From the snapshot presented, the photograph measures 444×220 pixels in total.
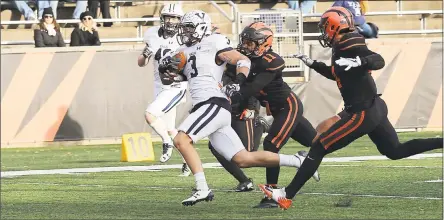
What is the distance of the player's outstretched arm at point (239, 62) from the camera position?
9898 mm

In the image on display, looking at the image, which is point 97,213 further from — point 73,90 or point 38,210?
point 73,90

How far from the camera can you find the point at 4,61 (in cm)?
1955

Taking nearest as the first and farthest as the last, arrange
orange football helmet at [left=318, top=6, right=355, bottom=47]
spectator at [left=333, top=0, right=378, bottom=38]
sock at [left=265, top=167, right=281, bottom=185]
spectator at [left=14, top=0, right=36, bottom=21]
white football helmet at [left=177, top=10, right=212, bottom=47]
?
orange football helmet at [left=318, top=6, right=355, bottom=47] → white football helmet at [left=177, top=10, right=212, bottom=47] → sock at [left=265, top=167, right=281, bottom=185] → spectator at [left=333, top=0, right=378, bottom=38] → spectator at [left=14, top=0, right=36, bottom=21]

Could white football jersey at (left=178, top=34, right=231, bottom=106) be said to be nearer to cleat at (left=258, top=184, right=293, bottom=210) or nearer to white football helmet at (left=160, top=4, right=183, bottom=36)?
cleat at (left=258, top=184, right=293, bottom=210)

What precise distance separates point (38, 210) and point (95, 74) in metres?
9.73

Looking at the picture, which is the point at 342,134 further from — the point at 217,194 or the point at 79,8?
the point at 79,8

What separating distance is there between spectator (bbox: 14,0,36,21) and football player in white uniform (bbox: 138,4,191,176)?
281 inches

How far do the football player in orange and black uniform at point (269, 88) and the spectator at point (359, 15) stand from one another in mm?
10150

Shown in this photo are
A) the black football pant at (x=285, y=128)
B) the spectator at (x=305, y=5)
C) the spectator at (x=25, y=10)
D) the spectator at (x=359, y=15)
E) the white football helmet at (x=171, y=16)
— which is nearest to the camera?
the black football pant at (x=285, y=128)

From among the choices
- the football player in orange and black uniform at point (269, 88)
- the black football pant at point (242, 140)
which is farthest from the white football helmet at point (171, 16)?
the football player in orange and black uniform at point (269, 88)

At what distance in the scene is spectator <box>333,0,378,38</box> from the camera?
2109 centimetres

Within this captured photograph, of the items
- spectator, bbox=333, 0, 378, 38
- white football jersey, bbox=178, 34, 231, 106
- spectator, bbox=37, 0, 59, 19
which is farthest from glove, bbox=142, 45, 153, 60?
spectator, bbox=37, 0, 59, 19

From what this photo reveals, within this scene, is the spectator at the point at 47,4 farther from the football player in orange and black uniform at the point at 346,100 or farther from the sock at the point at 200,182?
the football player in orange and black uniform at the point at 346,100

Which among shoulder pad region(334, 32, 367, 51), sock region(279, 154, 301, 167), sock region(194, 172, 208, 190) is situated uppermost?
shoulder pad region(334, 32, 367, 51)
